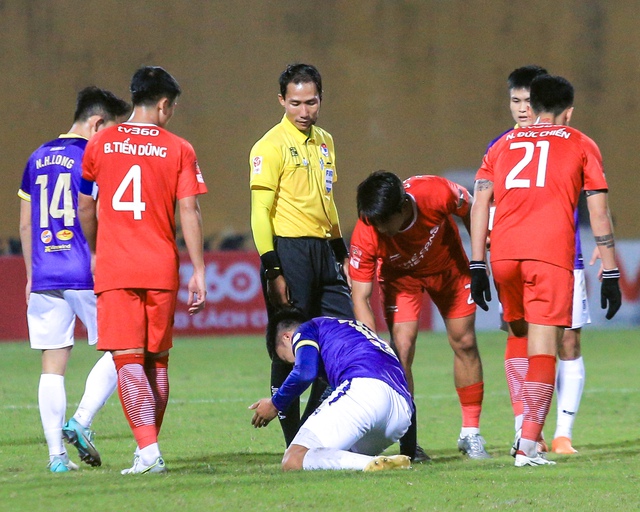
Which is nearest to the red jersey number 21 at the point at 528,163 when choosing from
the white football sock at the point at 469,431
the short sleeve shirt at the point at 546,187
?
the short sleeve shirt at the point at 546,187

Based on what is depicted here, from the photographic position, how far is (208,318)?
15328 mm

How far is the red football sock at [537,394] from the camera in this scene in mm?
5188

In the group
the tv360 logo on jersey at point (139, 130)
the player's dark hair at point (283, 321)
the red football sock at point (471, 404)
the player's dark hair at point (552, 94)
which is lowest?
the red football sock at point (471, 404)

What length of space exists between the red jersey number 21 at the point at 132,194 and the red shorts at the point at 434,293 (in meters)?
1.81

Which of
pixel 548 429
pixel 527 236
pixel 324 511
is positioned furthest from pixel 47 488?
pixel 548 429

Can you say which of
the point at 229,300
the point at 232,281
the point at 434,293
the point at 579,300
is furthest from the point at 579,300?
the point at 229,300

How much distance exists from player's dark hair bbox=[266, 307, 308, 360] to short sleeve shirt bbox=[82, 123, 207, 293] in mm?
727

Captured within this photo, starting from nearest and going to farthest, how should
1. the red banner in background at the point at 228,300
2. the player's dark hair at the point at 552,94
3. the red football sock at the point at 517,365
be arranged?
the player's dark hair at the point at 552,94 → the red football sock at the point at 517,365 → the red banner in background at the point at 228,300

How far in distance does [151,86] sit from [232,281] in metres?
10.1

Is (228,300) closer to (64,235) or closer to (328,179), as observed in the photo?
(328,179)

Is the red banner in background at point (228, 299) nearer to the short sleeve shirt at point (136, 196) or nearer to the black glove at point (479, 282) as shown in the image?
the black glove at point (479, 282)

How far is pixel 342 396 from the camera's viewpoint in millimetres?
5137

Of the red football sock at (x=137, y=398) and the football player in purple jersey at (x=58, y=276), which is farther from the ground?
the football player in purple jersey at (x=58, y=276)

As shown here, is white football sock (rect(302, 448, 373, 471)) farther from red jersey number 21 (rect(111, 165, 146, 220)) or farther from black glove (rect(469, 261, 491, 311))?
red jersey number 21 (rect(111, 165, 146, 220))
